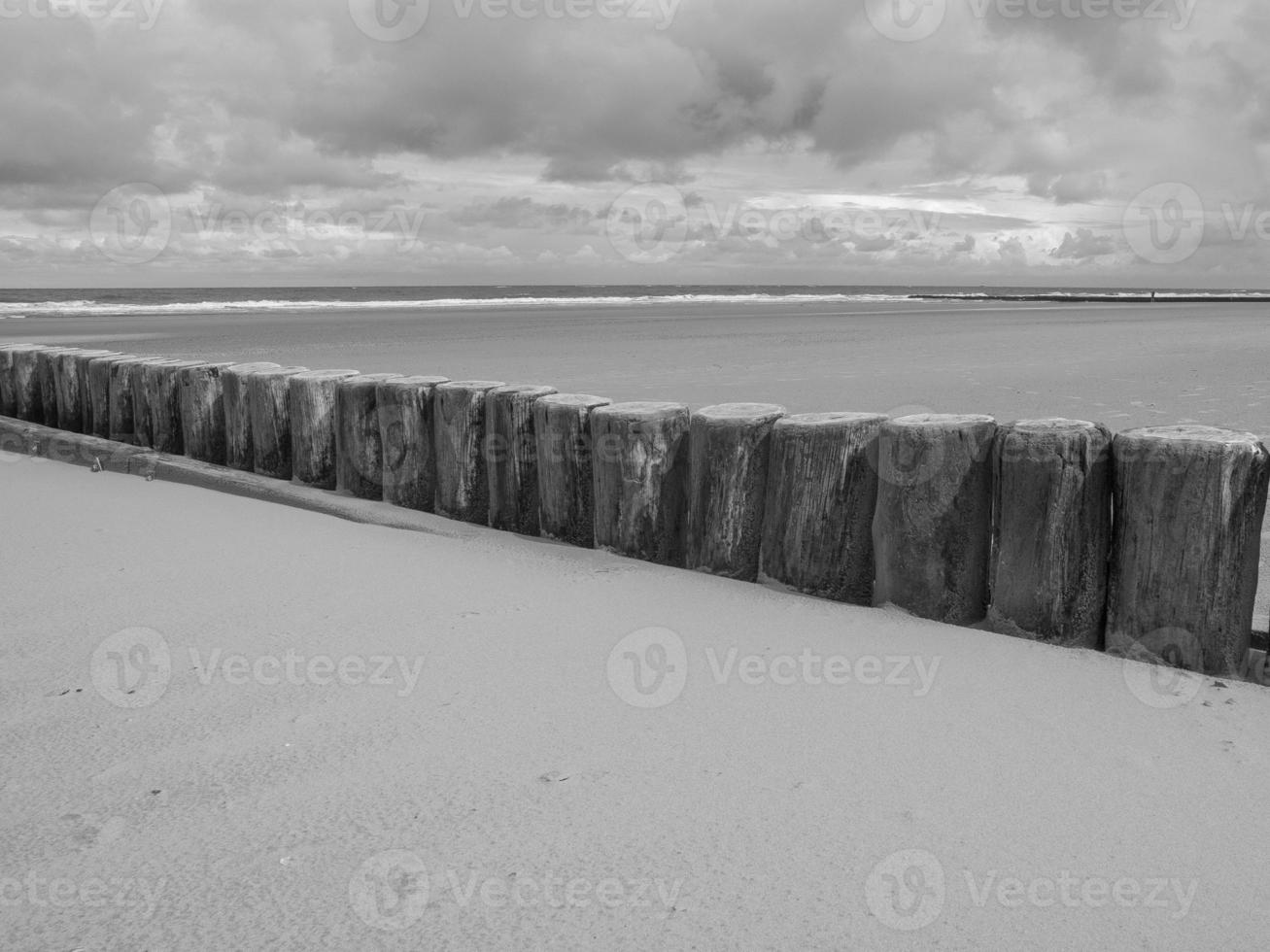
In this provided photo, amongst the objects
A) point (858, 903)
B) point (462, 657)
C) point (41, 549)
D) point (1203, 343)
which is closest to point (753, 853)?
point (858, 903)

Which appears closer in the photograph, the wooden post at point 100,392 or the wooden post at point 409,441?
the wooden post at point 409,441

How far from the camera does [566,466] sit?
3652mm

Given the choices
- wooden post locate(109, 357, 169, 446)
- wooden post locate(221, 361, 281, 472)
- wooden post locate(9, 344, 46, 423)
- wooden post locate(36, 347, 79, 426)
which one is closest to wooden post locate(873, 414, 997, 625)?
wooden post locate(221, 361, 281, 472)

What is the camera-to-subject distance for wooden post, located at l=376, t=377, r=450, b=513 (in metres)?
4.16

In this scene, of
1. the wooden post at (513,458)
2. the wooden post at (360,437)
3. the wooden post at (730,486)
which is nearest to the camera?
the wooden post at (730,486)

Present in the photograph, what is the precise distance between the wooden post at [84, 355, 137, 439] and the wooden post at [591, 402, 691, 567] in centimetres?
401

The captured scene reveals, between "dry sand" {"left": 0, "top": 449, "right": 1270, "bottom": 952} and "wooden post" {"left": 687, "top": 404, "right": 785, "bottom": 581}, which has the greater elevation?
"wooden post" {"left": 687, "top": 404, "right": 785, "bottom": 581}

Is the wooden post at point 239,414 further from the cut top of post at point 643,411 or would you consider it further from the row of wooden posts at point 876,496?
the cut top of post at point 643,411

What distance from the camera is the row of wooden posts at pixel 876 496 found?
251 centimetres

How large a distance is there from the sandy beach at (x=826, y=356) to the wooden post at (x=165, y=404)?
382 cm

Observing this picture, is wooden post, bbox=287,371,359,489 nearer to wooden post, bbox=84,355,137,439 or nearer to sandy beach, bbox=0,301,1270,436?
wooden post, bbox=84,355,137,439

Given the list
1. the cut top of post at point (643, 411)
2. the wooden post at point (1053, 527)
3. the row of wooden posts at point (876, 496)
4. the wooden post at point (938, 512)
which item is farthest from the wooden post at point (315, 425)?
the wooden post at point (1053, 527)

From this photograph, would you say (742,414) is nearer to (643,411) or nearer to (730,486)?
(730,486)

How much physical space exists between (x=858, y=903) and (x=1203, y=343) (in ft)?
46.6
